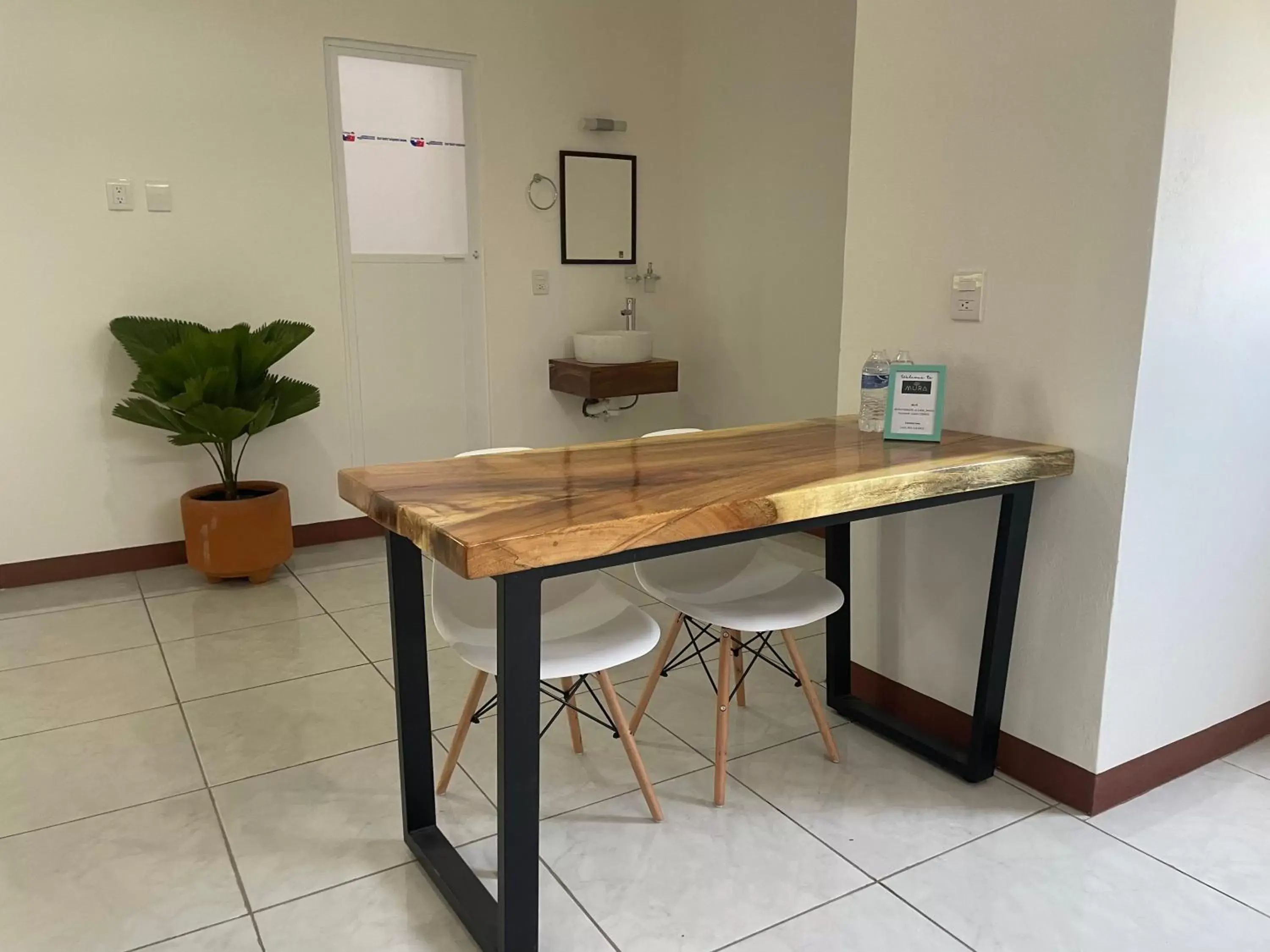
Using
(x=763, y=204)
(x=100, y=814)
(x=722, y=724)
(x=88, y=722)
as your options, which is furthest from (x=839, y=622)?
(x=763, y=204)

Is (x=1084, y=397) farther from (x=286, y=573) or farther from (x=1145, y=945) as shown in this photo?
(x=286, y=573)

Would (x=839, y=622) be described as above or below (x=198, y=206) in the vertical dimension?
below

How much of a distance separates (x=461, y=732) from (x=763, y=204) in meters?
2.96

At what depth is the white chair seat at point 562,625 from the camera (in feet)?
5.76

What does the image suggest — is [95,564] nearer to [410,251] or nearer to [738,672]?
[410,251]

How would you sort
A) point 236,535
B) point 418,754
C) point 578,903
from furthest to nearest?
point 236,535, point 418,754, point 578,903

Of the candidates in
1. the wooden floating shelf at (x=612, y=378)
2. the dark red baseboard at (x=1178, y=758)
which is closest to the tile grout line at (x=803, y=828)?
the dark red baseboard at (x=1178, y=758)

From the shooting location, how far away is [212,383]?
131 inches

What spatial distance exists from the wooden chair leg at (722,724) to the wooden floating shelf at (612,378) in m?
2.32

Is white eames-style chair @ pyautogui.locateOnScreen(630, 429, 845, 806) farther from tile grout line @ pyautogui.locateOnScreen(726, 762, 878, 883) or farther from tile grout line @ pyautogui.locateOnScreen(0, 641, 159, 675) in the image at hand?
tile grout line @ pyautogui.locateOnScreen(0, 641, 159, 675)

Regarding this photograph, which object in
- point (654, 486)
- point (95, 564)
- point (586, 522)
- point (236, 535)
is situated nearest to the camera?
point (586, 522)

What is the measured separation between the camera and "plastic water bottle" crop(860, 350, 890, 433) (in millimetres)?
2123

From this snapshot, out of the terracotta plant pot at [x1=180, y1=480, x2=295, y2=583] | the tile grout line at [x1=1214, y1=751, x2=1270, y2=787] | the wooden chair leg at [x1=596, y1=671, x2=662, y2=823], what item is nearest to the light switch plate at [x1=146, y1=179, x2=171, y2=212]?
the terracotta plant pot at [x1=180, y1=480, x2=295, y2=583]

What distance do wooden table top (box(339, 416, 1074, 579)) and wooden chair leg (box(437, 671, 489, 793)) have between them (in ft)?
1.66
